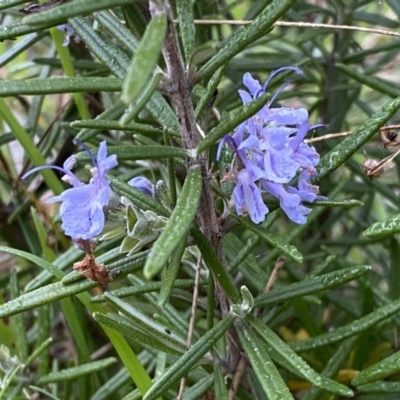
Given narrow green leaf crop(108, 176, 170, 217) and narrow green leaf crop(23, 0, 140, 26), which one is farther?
narrow green leaf crop(108, 176, 170, 217)

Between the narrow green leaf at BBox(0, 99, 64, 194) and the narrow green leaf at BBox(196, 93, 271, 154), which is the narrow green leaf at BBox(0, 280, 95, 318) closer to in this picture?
the narrow green leaf at BBox(196, 93, 271, 154)

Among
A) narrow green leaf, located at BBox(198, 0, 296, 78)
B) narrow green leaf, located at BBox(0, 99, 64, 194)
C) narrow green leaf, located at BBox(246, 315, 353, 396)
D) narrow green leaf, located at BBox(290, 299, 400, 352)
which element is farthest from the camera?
narrow green leaf, located at BBox(0, 99, 64, 194)

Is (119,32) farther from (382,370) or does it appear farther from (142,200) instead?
(382,370)

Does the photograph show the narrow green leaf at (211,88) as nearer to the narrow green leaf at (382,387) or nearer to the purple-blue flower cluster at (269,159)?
the purple-blue flower cluster at (269,159)

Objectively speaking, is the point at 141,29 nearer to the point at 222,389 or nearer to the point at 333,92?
the point at 222,389

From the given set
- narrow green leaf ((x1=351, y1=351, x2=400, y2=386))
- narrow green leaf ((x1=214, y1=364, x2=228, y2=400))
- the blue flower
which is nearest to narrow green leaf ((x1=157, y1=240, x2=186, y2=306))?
the blue flower

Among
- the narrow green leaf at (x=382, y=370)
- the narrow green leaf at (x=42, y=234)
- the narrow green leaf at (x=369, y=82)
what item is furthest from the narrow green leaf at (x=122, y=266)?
the narrow green leaf at (x=369, y=82)

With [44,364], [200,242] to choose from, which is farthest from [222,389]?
[44,364]
